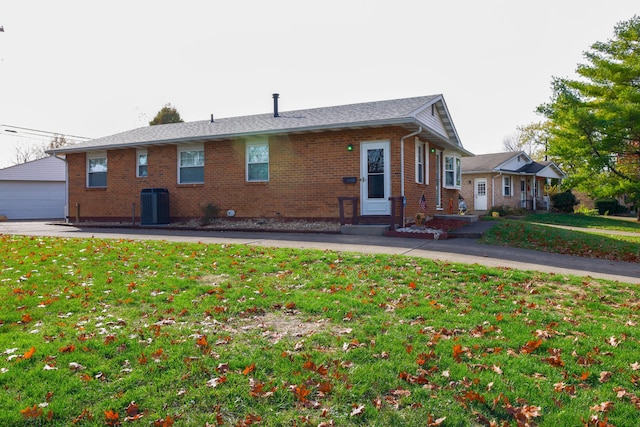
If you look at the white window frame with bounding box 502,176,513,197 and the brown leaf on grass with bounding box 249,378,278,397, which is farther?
the white window frame with bounding box 502,176,513,197

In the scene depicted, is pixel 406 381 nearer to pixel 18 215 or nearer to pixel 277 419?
pixel 277 419

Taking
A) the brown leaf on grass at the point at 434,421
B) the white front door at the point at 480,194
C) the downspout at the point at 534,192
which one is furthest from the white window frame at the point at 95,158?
the downspout at the point at 534,192

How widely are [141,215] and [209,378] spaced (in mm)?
13943

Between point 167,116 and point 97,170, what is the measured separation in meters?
15.1

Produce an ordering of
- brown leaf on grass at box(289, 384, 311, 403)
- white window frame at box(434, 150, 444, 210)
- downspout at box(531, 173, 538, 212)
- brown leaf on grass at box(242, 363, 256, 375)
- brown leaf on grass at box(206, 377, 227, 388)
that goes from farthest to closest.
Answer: downspout at box(531, 173, 538, 212)
white window frame at box(434, 150, 444, 210)
brown leaf on grass at box(242, 363, 256, 375)
brown leaf on grass at box(206, 377, 227, 388)
brown leaf on grass at box(289, 384, 311, 403)

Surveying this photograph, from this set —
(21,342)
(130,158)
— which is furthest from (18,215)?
(21,342)

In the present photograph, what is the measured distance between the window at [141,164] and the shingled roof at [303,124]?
21.0 inches

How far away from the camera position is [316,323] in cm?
489

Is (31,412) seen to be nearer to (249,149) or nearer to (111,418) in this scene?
(111,418)

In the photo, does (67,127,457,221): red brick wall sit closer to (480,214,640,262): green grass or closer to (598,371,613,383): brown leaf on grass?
(480,214,640,262): green grass

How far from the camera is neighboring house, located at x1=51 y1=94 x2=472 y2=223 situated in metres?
13.8

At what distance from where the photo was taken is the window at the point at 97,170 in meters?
18.8

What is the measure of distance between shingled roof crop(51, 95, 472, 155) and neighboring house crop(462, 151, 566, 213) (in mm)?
10037

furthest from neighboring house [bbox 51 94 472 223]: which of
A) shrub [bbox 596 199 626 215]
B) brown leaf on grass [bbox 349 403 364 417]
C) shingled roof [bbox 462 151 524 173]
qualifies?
shrub [bbox 596 199 626 215]
